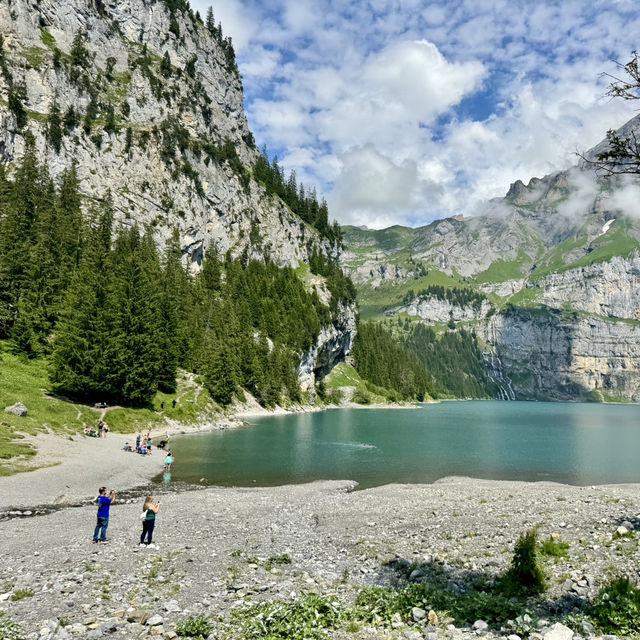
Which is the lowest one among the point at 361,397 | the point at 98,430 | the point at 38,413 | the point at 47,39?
the point at 98,430

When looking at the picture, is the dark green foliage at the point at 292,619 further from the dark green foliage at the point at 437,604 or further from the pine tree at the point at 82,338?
the pine tree at the point at 82,338

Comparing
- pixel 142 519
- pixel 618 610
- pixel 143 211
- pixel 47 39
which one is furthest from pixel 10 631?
pixel 47 39

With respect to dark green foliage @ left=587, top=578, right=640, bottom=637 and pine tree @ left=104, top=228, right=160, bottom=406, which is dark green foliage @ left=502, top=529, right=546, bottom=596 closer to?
dark green foliage @ left=587, top=578, right=640, bottom=637

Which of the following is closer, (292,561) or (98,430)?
(292,561)

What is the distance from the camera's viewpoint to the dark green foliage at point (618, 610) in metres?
10.7

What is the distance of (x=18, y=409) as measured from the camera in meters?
47.9

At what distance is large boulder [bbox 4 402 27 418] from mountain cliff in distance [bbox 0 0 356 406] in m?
12.7

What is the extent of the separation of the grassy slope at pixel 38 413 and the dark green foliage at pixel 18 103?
83.4 m

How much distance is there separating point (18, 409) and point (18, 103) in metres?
110

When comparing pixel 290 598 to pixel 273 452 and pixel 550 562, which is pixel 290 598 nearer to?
pixel 550 562

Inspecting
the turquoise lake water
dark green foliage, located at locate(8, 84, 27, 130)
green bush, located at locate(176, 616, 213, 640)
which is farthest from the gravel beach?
dark green foliage, located at locate(8, 84, 27, 130)

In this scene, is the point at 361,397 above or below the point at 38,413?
below

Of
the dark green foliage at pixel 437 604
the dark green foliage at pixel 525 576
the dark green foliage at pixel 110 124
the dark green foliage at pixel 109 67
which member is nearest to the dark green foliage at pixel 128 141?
the dark green foliage at pixel 110 124

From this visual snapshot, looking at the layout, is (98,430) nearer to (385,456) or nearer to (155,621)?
(385,456)
